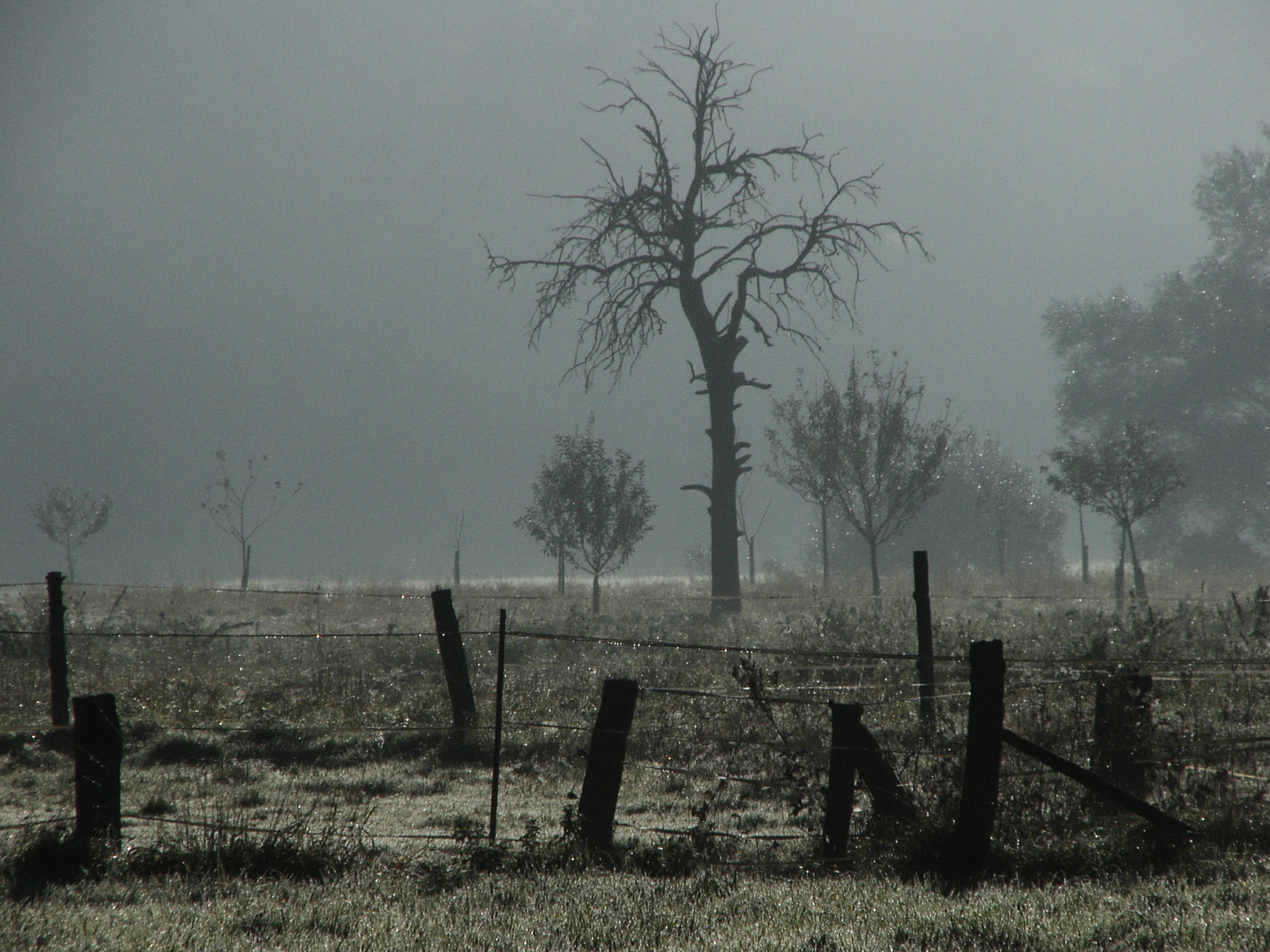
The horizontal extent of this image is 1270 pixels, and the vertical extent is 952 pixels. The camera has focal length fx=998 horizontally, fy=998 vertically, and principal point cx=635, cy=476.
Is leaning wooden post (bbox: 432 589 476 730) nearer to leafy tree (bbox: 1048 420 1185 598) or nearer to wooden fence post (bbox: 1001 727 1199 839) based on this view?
wooden fence post (bbox: 1001 727 1199 839)

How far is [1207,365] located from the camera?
60844mm

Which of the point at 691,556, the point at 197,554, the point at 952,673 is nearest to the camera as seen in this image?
the point at 952,673

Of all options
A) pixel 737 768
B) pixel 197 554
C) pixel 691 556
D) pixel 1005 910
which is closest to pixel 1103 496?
pixel 737 768

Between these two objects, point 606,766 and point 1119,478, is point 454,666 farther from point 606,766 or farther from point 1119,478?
point 1119,478

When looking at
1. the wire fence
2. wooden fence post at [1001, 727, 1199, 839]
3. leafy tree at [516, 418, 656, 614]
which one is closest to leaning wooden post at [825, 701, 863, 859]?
the wire fence

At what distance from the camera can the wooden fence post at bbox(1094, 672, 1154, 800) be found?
6777 mm

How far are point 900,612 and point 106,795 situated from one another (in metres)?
17.0

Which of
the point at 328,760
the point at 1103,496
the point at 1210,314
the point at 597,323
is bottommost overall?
the point at 328,760

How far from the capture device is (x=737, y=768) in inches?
372

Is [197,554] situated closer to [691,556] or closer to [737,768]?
[691,556]

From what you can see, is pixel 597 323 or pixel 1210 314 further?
pixel 1210 314

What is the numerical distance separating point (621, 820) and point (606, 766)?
1.68 meters

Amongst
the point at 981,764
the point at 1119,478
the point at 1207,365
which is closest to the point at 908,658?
the point at 981,764

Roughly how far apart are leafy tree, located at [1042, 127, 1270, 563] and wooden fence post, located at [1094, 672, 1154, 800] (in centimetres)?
5940
